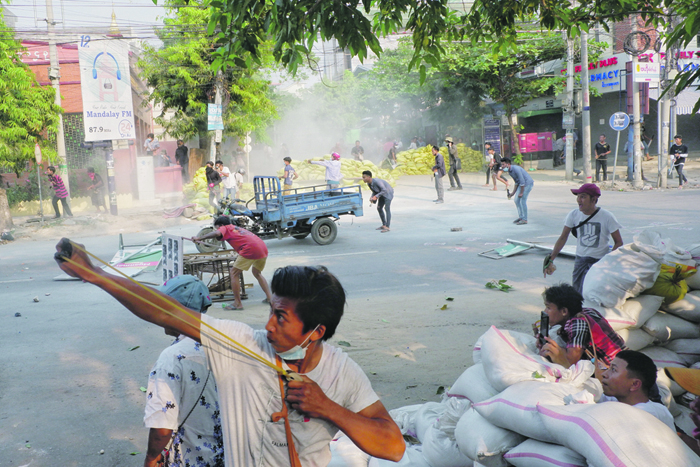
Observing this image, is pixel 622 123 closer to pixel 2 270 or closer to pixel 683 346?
pixel 683 346

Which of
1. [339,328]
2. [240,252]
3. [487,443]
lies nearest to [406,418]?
[487,443]

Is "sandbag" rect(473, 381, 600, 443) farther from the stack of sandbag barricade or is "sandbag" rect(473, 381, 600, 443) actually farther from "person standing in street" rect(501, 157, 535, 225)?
"person standing in street" rect(501, 157, 535, 225)

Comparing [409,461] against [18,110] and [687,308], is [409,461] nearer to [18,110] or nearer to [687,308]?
[687,308]

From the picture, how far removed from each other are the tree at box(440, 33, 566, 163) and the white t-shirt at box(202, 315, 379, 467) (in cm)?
2450

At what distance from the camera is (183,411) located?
235 centimetres

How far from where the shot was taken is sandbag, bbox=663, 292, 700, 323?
179 inches

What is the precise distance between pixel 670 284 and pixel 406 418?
95.0 inches

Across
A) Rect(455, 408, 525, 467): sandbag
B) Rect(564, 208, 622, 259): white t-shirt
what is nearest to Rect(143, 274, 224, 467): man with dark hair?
Rect(455, 408, 525, 467): sandbag

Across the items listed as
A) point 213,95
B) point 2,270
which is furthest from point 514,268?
point 213,95

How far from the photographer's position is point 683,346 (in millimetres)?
4453

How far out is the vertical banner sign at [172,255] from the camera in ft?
22.0

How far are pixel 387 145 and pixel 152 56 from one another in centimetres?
1413

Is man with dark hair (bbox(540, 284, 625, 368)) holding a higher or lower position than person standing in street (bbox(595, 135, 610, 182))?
lower

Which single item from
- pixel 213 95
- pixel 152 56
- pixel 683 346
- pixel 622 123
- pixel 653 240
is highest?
pixel 152 56
